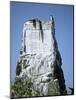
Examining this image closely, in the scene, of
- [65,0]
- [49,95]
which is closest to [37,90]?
[49,95]

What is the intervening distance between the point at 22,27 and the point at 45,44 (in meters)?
0.29

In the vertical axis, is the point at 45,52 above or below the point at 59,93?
above

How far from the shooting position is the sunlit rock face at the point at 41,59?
261 centimetres

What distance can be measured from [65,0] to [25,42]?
0.61 meters

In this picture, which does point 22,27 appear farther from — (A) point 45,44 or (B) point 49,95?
(B) point 49,95

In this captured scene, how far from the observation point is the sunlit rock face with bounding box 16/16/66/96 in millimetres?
2613

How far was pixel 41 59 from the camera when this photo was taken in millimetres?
2650

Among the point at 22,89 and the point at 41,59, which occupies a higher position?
the point at 41,59

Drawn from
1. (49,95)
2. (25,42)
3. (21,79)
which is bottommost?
(49,95)

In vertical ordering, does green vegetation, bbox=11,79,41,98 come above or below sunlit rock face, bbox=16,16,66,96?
below

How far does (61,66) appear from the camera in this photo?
2.70 m

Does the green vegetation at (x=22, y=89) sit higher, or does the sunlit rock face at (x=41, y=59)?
the sunlit rock face at (x=41, y=59)
